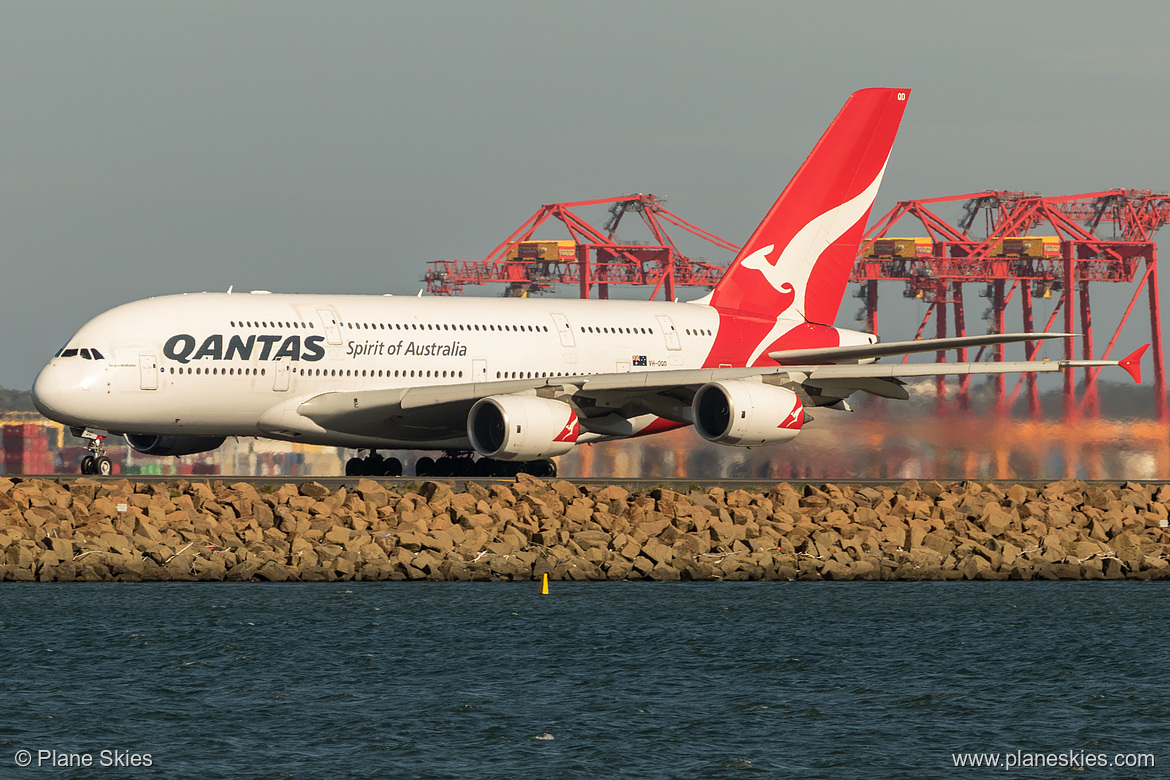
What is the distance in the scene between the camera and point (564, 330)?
125 feet

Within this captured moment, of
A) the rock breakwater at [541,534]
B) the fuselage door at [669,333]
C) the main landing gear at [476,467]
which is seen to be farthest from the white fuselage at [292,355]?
the main landing gear at [476,467]

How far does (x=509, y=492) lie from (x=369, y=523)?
340cm

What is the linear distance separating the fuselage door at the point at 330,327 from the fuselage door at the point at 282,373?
101 centimetres

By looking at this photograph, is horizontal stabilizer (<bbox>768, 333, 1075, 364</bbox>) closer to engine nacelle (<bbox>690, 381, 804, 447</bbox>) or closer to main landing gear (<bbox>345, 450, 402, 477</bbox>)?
engine nacelle (<bbox>690, 381, 804, 447</bbox>)

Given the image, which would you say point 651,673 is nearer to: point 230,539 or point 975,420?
point 230,539

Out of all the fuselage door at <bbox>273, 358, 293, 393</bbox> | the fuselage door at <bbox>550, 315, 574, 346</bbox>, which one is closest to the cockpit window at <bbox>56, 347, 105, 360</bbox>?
the fuselage door at <bbox>273, 358, 293, 393</bbox>

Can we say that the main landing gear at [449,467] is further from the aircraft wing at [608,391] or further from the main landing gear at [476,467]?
the aircraft wing at [608,391]

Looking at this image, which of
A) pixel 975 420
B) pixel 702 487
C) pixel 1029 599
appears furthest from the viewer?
pixel 975 420

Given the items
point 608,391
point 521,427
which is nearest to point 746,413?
point 608,391

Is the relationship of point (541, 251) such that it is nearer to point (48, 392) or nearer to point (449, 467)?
point (449, 467)

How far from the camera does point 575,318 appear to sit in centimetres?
3844

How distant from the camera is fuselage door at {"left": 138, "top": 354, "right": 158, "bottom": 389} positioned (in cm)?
3247

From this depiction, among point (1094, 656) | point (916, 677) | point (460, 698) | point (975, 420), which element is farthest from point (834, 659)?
point (975, 420)

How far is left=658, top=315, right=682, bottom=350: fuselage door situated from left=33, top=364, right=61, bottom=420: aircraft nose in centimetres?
1344
